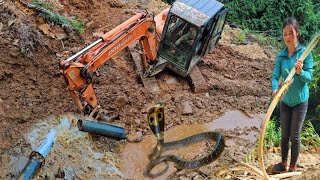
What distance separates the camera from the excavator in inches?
243

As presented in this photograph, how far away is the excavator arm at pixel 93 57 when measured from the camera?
235 inches

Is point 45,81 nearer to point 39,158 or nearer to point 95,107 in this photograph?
point 95,107

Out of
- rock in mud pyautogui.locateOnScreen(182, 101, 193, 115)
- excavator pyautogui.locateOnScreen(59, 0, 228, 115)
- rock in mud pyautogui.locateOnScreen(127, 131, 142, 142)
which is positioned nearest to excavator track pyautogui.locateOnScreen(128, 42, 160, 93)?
excavator pyautogui.locateOnScreen(59, 0, 228, 115)

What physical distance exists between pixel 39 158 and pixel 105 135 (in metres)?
1.04

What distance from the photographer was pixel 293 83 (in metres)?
4.31

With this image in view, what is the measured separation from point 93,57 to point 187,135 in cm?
195

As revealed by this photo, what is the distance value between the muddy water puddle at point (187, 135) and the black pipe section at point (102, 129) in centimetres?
21

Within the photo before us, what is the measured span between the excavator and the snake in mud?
40.8 inches

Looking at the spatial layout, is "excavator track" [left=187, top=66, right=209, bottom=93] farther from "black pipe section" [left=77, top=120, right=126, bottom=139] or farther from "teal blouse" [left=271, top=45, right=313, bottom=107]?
"teal blouse" [left=271, top=45, right=313, bottom=107]

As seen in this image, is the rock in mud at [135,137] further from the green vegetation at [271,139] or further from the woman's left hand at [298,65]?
the woman's left hand at [298,65]

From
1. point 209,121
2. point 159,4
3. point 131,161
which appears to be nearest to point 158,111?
point 131,161

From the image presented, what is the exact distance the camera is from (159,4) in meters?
10.7

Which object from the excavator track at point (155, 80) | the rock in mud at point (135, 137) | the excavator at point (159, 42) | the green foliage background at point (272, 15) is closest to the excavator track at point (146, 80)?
the excavator track at point (155, 80)

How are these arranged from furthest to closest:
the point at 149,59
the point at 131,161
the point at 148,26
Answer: the point at 149,59 → the point at 148,26 → the point at 131,161
